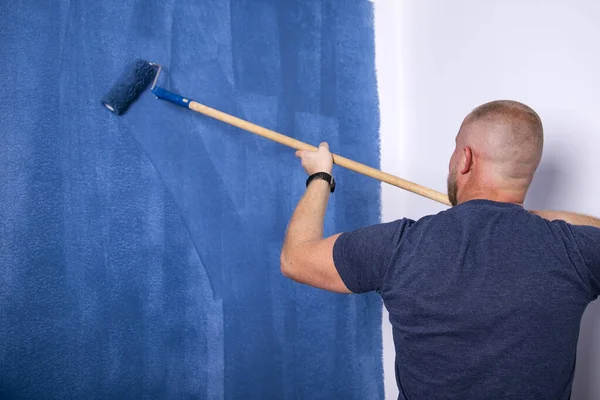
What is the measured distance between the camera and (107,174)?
4.00 ft

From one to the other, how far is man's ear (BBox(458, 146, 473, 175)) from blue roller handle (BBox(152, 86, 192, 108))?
699mm

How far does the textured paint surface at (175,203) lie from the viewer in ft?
3.74

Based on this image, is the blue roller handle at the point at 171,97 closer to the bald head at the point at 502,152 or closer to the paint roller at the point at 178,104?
the paint roller at the point at 178,104

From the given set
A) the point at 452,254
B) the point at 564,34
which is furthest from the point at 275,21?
the point at 452,254

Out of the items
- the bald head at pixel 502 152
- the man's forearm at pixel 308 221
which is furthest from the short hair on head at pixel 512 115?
the man's forearm at pixel 308 221

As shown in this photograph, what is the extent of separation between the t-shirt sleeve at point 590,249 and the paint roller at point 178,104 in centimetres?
37

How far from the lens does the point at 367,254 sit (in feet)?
2.85

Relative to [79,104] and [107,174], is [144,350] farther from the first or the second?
[79,104]

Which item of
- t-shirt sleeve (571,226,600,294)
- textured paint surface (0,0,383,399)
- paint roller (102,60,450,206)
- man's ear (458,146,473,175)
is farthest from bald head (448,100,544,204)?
textured paint surface (0,0,383,399)

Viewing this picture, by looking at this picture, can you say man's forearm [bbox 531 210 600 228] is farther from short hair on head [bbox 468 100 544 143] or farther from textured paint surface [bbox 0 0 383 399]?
textured paint surface [bbox 0 0 383 399]

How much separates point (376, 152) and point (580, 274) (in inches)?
36.1

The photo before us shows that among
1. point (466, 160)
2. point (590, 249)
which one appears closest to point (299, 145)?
point (466, 160)

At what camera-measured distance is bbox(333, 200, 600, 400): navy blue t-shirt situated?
0.79 meters

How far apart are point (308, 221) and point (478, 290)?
1.18 feet
